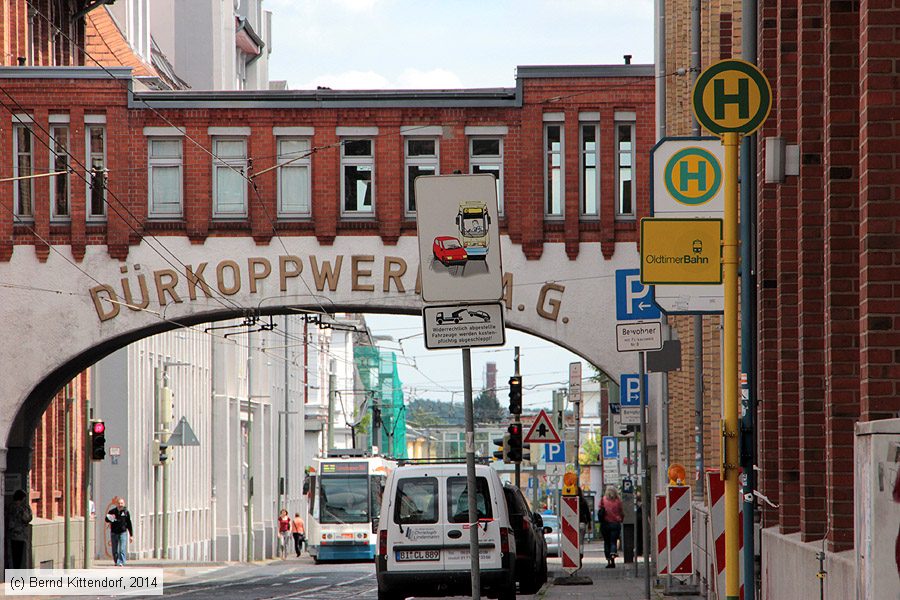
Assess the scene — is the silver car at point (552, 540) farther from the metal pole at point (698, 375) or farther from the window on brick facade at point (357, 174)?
the metal pole at point (698, 375)

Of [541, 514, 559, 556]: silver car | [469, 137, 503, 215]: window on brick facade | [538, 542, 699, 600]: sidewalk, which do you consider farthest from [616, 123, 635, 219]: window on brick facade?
[541, 514, 559, 556]: silver car

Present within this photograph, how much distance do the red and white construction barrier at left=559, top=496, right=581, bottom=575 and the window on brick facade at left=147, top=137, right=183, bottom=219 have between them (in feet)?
42.4

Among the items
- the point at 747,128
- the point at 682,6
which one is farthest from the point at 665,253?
the point at 682,6

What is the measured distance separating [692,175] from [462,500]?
26.7 feet

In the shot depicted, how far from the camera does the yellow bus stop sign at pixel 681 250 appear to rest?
34.9 ft

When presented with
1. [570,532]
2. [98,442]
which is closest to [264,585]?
[98,442]

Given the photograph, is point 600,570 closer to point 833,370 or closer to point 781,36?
point 781,36

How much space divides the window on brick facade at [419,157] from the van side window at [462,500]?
48.6 ft

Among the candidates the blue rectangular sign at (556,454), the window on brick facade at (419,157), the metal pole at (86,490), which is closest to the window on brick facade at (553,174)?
the window on brick facade at (419,157)

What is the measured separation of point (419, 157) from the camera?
35344 millimetres

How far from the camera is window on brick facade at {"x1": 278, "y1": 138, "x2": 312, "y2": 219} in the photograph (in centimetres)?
3531

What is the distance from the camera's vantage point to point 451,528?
68.3 feet

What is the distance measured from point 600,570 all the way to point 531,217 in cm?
742

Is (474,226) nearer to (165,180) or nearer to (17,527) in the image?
(165,180)
